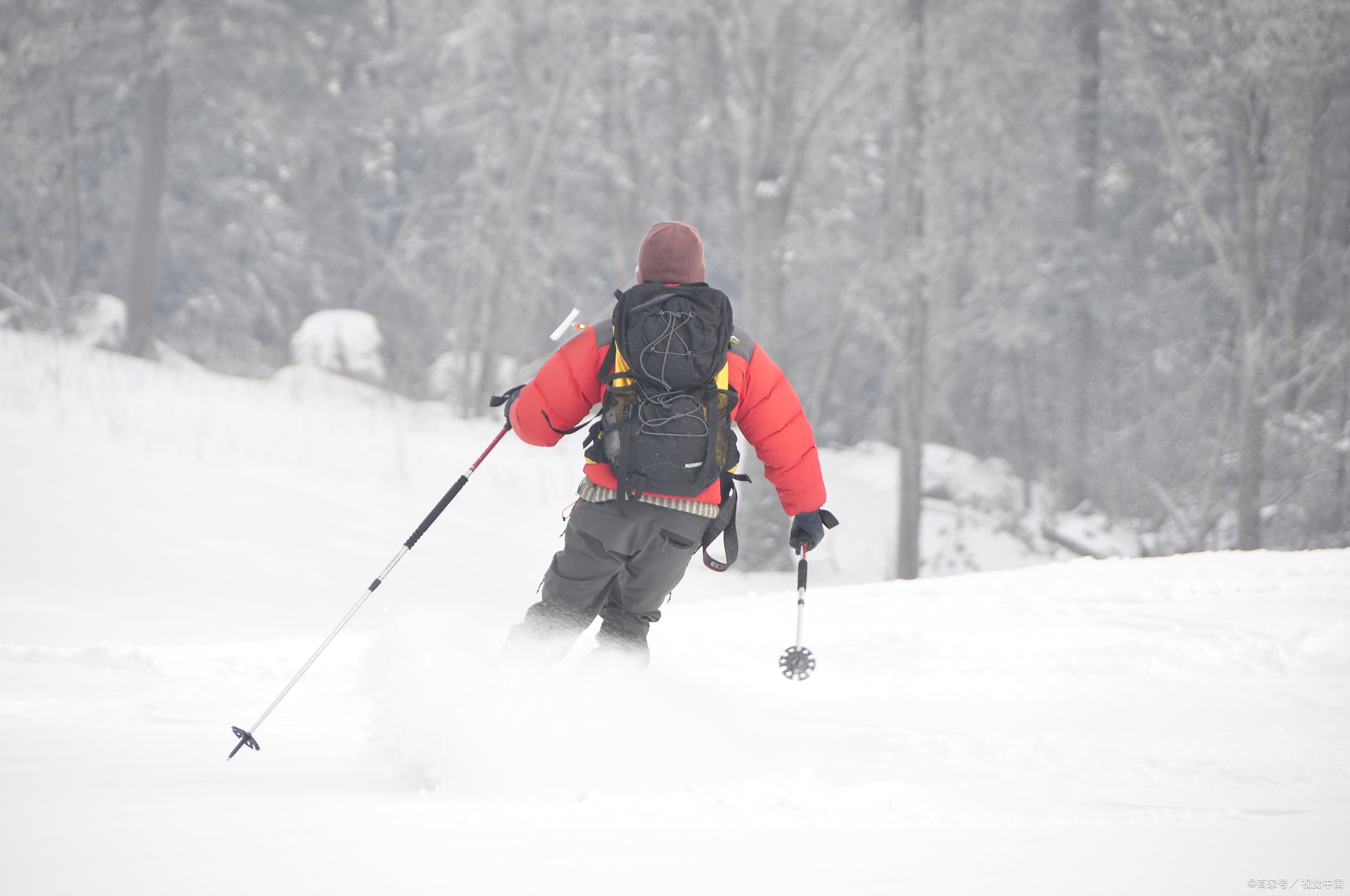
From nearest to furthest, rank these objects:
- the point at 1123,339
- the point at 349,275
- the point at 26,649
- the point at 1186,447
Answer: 1. the point at 26,649
2. the point at 1186,447
3. the point at 1123,339
4. the point at 349,275

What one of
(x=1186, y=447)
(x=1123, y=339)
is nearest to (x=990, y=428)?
(x=1123, y=339)

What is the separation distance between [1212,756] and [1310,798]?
0.38 meters

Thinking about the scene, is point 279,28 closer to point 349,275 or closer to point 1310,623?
point 349,275

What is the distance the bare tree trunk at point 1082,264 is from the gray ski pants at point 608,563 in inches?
630

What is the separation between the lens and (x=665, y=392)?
3365 millimetres

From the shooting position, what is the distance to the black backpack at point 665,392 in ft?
10.8

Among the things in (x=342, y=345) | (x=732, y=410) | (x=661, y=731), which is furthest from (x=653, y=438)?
(x=342, y=345)

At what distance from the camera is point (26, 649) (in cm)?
481

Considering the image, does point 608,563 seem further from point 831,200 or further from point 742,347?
point 831,200

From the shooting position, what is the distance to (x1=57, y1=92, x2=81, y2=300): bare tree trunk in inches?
872

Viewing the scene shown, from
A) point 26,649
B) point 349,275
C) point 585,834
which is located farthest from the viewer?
point 349,275

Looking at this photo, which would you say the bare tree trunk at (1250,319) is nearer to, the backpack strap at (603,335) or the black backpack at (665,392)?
the black backpack at (665,392)

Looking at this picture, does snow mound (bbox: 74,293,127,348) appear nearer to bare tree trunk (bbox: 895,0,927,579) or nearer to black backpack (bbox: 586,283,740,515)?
bare tree trunk (bbox: 895,0,927,579)

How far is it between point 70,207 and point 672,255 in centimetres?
2410
